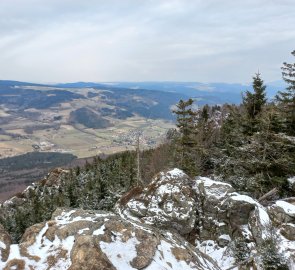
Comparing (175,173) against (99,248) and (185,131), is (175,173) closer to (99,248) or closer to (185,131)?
(99,248)

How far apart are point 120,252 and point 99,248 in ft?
3.23

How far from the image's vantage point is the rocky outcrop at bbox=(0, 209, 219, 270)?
45.3 ft

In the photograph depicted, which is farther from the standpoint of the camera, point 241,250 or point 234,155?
point 234,155

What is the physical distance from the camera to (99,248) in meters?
14.1

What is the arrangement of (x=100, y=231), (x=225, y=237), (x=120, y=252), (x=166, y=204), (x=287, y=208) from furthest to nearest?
(x=166, y=204) < (x=225, y=237) < (x=287, y=208) < (x=100, y=231) < (x=120, y=252)

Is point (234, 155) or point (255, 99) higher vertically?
point (255, 99)

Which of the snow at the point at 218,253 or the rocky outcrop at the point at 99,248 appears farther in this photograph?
the snow at the point at 218,253

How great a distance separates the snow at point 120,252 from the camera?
13.9 metres

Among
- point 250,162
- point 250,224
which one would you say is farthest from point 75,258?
point 250,162

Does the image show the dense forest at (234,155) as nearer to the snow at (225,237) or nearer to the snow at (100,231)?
the snow at (225,237)

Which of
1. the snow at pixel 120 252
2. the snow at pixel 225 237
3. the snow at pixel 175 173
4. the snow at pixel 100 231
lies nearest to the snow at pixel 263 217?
the snow at pixel 225 237

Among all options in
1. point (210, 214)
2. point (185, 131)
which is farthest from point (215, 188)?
point (185, 131)

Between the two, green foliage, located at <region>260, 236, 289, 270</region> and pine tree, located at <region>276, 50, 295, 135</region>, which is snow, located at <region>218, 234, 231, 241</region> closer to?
green foliage, located at <region>260, 236, 289, 270</region>

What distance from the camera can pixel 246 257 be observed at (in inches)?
798
